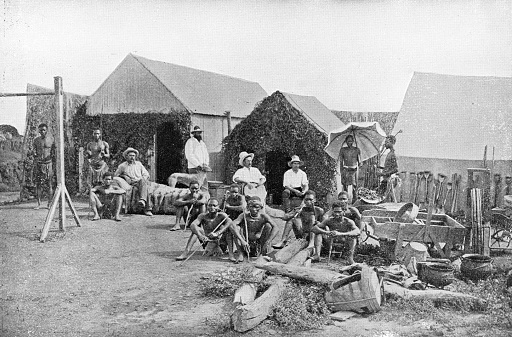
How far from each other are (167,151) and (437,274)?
10.1 m

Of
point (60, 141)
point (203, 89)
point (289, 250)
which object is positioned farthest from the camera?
point (203, 89)

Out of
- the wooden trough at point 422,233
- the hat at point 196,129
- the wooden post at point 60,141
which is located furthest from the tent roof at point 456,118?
the wooden post at point 60,141

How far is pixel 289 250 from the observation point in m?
7.54

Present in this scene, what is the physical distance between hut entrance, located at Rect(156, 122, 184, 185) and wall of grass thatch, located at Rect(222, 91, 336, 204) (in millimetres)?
1916

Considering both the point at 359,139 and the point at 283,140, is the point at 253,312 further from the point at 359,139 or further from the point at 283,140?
the point at 283,140

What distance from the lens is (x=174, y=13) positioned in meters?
7.40

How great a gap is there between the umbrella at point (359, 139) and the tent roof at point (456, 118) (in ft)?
6.95

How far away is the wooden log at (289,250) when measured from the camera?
7.20 metres

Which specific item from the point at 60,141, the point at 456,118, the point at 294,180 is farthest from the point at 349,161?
the point at 60,141

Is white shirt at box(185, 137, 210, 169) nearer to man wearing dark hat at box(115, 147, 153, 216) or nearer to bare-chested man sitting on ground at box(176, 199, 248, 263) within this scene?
man wearing dark hat at box(115, 147, 153, 216)

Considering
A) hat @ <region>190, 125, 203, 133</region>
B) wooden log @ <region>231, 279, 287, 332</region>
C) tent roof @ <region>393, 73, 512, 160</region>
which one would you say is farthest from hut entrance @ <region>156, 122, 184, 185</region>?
wooden log @ <region>231, 279, 287, 332</region>

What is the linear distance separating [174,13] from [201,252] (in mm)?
3929

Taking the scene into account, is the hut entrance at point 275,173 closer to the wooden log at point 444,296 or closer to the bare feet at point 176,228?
the bare feet at point 176,228

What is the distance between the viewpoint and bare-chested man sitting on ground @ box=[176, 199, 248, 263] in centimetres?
785
